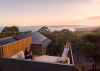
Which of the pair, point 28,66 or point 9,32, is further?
point 9,32

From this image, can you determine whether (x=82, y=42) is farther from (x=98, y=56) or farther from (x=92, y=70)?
(x=92, y=70)

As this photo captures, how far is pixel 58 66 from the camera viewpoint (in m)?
7.00

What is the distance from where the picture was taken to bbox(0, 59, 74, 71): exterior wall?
697cm

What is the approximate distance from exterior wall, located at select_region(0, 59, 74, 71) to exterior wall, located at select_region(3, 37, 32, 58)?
0.49m

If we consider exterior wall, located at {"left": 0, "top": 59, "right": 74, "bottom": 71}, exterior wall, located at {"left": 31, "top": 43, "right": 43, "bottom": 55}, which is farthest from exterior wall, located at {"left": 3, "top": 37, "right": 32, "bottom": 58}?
exterior wall, located at {"left": 0, "top": 59, "right": 74, "bottom": 71}

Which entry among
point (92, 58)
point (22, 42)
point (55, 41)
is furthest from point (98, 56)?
point (22, 42)

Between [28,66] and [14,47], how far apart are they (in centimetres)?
214

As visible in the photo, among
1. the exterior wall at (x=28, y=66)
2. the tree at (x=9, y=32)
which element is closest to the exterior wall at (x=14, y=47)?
the exterior wall at (x=28, y=66)

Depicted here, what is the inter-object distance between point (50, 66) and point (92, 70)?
8.35 m

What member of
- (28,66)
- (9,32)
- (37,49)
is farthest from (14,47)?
(9,32)

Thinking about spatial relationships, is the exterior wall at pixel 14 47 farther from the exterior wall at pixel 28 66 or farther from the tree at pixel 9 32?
the tree at pixel 9 32

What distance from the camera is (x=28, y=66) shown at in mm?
7590

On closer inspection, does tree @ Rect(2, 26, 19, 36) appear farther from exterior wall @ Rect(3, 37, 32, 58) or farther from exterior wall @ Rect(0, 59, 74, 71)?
exterior wall @ Rect(0, 59, 74, 71)

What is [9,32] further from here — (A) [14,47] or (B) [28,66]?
(B) [28,66]
